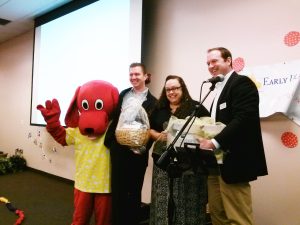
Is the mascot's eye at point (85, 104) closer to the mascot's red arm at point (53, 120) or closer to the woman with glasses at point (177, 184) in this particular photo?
the mascot's red arm at point (53, 120)

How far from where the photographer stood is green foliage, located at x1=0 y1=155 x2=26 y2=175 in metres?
4.62

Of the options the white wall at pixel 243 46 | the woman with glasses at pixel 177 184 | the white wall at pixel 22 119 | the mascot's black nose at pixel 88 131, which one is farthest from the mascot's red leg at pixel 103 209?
the white wall at pixel 22 119

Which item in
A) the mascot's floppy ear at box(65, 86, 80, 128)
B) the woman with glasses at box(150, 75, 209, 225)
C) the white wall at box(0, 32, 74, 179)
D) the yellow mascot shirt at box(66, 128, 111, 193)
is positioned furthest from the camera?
the white wall at box(0, 32, 74, 179)

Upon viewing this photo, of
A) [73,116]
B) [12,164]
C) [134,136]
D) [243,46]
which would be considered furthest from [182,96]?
[12,164]

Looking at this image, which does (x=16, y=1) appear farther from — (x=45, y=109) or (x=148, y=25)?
(x=45, y=109)

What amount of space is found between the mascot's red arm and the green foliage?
2988mm

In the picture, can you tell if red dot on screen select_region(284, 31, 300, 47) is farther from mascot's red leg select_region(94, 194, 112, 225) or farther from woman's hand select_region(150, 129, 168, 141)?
mascot's red leg select_region(94, 194, 112, 225)

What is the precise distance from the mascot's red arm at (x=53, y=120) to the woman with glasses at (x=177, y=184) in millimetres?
793

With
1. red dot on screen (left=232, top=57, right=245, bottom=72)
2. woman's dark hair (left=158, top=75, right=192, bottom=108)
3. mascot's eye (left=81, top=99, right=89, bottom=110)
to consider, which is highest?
red dot on screen (left=232, top=57, right=245, bottom=72)

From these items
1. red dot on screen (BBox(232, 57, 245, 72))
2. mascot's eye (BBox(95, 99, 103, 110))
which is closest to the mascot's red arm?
mascot's eye (BBox(95, 99, 103, 110))

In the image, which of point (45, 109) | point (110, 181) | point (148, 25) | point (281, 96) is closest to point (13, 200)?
point (45, 109)

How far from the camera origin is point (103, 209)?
2.00 meters

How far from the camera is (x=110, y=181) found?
199cm

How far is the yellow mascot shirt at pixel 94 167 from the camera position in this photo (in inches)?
78.3
